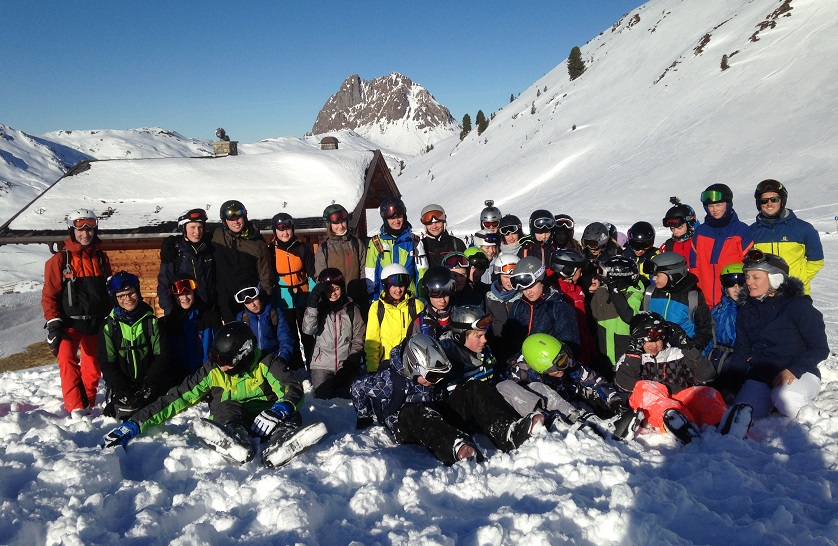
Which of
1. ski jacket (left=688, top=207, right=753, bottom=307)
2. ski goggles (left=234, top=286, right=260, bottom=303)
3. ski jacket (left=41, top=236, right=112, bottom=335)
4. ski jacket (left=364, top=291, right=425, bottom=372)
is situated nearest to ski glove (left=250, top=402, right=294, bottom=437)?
ski jacket (left=364, top=291, right=425, bottom=372)

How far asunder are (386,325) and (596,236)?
304 cm

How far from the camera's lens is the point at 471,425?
4.63 metres

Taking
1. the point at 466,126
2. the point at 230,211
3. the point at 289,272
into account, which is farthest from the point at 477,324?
the point at 466,126

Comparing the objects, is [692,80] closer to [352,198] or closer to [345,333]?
[352,198]

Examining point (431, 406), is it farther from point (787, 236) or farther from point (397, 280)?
point (787, 236)

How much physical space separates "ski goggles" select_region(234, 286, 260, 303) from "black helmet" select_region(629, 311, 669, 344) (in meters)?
3.96

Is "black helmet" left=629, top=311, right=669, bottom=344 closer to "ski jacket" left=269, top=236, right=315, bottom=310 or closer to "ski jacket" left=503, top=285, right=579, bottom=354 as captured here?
"ski jacket" left=503, top=285, right=579, bottom=354

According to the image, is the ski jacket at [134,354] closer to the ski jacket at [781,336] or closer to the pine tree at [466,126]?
the ski jacket at [781,336]

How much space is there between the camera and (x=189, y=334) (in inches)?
230

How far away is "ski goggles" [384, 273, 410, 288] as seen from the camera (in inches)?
223

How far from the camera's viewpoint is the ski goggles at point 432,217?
6.75 metres

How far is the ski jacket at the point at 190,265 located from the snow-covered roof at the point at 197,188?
13.4 feet

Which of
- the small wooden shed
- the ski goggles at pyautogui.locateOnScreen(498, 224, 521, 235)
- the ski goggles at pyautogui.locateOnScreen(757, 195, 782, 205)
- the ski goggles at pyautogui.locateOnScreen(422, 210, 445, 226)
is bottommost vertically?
the ski goggles at pyautogui.locateOnScreen(498, 224, 521, 235)

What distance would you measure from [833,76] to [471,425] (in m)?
38.9
